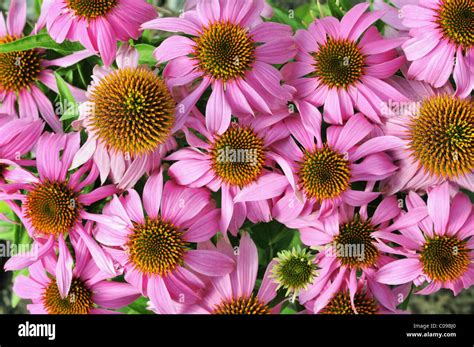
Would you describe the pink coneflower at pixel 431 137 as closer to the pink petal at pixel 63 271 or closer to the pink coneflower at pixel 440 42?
the pink coneflower at pixel 440 42

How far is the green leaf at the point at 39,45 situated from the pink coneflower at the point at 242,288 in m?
0.51

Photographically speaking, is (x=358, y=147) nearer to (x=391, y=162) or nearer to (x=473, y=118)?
(x=391, y=162)

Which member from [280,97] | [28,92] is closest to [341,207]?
[280,97]

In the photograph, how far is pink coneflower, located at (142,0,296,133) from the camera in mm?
1025

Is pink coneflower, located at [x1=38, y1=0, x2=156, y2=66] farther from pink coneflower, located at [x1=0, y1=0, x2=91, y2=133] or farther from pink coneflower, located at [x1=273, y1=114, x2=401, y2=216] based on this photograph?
pink coneflower, located at [x1=273, y1=114, x2=401, y2=216]

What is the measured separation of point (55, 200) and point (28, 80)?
0.27m

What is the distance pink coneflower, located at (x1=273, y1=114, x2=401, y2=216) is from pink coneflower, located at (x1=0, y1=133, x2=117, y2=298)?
1.29ft

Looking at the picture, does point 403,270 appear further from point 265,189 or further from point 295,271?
point 265,189

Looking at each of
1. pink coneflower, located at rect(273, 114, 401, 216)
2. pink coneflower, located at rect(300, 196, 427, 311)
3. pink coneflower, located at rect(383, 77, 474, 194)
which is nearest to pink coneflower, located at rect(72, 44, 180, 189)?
pink coneflower, located at rect(273, 114, 401, 216)

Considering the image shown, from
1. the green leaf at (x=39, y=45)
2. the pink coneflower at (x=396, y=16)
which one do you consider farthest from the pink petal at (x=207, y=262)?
the pink coneflower at (x=396, y=16)

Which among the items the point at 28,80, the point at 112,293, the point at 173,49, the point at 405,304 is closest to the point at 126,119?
the point at 173,49

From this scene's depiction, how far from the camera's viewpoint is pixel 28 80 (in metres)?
1.12
